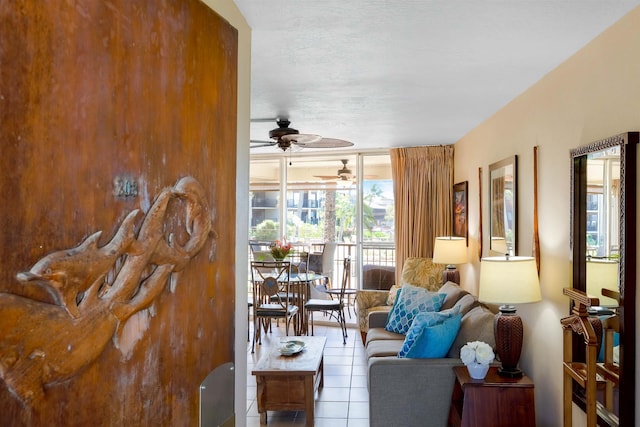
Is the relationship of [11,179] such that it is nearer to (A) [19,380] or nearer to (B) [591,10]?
(A) [19,380]

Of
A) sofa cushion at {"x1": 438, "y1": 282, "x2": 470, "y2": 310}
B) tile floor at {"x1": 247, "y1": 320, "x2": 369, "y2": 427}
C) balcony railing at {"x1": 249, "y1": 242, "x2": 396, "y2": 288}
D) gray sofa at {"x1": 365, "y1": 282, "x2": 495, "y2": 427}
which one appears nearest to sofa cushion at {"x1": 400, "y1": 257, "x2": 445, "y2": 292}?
balcony railing at {"x1": 249, "y1": 242, "x2": 396, "y2": 288}

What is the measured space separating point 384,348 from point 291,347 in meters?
0.76

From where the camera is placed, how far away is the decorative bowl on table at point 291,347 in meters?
3.93

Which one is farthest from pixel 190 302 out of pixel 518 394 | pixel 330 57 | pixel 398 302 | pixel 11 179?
pixel 398 302

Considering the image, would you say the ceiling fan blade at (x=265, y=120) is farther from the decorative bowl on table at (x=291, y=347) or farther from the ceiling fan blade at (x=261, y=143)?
the decorative bowl on table at (x=291, y=347)

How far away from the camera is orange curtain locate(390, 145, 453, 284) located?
6.30m

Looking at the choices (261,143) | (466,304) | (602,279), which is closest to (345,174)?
(261,143)

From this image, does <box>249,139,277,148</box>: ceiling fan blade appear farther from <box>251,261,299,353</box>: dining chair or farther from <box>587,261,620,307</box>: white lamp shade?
<box>587,261,620,307</box>: white lamp shade

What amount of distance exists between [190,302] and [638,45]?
1.99 metres

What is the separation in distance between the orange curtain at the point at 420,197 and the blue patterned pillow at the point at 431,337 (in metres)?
2.97

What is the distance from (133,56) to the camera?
101cm

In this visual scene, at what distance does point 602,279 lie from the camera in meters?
2.28

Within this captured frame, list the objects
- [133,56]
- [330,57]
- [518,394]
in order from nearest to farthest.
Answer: [133,56], [330,57], [518,394]

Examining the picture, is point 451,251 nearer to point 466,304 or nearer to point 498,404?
point 466,304
